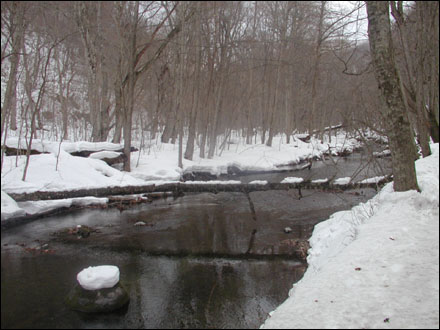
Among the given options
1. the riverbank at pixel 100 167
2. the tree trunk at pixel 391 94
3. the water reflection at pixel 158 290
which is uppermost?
the tree trunk at pixel 391 94

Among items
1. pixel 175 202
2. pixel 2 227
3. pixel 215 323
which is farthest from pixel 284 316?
pixel 175 202

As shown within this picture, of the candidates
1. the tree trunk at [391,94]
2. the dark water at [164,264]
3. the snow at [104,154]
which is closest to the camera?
the dark water at [164,264]

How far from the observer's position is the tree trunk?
4.85m

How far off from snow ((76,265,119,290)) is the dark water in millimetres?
110

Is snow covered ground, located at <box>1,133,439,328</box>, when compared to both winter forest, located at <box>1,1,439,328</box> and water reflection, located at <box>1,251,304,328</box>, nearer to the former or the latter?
winter forest, located at <box>1,1,439,328</box>

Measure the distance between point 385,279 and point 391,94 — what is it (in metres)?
2.86

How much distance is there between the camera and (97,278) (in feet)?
10.3

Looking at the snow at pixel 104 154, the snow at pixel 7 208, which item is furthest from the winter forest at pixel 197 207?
the snow at pixel 104 154

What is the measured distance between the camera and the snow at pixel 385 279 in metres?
2.95

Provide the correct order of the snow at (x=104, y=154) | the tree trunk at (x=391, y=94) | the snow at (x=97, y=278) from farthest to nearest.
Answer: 1. the snow at (x=104, y=154)
2. the tree trunk at (x=391, y=94)
3. the snow at (x=97, y=278)

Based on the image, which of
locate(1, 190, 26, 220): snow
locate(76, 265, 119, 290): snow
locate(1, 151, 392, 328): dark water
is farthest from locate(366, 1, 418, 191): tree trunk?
locate(1, 190, 26, 220): snow

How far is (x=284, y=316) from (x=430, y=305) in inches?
55.5

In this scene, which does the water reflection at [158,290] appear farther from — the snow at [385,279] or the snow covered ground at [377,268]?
the snow at [385,279]

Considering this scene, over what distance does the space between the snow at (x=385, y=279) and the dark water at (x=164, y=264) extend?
0.96 metres
